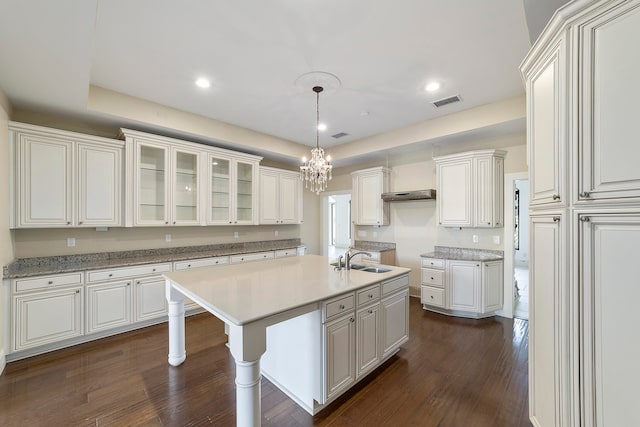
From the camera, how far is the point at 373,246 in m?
5.20

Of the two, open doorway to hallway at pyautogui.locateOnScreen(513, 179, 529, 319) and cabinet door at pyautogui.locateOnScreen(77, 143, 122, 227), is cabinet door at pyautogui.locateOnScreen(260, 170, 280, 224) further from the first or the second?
open doorway to hallway at pyautogui.locateOnScreen(513, 179, 529, 319)

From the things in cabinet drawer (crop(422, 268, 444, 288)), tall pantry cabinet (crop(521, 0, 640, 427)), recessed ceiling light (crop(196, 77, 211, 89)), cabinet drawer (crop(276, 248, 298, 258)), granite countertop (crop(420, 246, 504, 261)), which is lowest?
cabinet drawer (crop(422, 268, 444, 288))

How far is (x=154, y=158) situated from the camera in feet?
12.1

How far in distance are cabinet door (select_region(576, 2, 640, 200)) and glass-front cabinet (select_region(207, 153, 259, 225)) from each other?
4200 mm

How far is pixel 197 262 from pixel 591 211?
4.09m

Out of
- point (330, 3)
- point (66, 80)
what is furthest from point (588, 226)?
point (66, 80)

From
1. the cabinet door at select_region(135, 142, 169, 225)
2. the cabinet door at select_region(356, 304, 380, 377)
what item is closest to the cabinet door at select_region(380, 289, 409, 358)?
the cabinet door at select_region(356, 304, 380, 377)

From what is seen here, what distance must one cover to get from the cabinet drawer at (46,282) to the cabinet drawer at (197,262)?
3.31 feet

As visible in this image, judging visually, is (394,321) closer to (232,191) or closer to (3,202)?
(232,191)

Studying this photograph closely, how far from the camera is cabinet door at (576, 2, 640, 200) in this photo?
1.03 m

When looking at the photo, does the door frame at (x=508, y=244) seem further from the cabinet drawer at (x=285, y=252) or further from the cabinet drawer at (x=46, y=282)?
the cabinet drawer at (x=46, y=282)

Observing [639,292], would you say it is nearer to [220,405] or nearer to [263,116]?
[220,405]

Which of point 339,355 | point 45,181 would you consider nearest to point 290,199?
point 45,181

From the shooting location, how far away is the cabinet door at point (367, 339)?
2.14m
